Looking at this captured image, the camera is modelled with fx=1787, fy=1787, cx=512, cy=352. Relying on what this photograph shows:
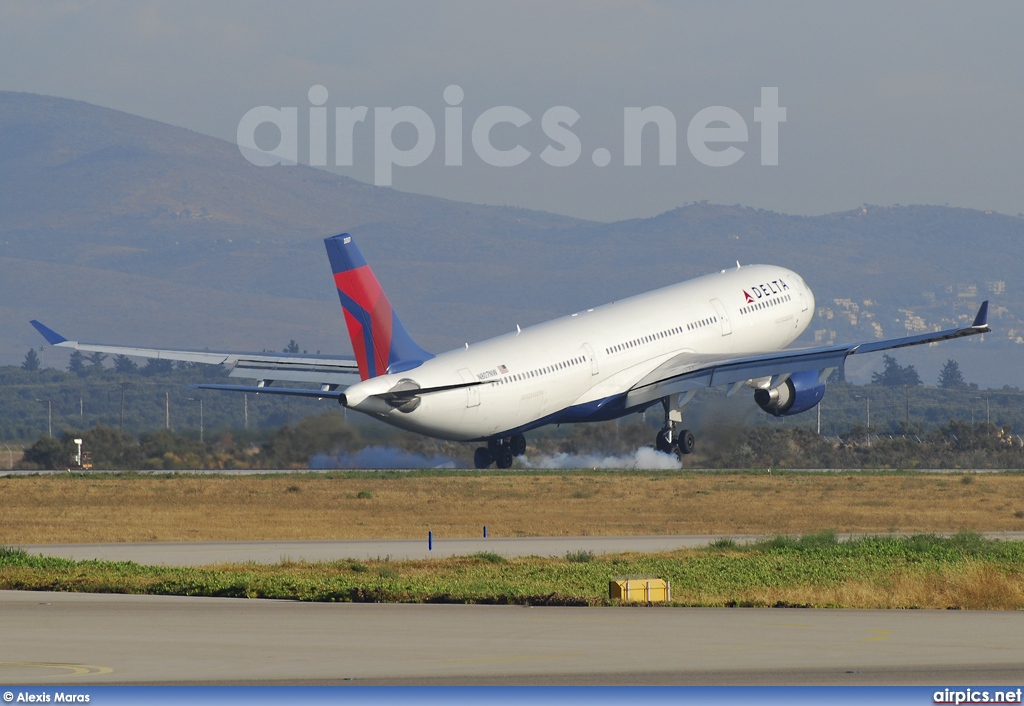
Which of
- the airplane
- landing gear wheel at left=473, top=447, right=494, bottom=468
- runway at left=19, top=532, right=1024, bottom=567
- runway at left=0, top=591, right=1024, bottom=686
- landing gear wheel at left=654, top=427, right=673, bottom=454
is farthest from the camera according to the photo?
landing gear wheel at left=654, top=427, right=673, bottom=454

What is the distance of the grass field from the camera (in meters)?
30.6

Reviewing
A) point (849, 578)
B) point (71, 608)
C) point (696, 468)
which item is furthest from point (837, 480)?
point (71, 608)

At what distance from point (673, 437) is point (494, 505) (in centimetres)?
1230

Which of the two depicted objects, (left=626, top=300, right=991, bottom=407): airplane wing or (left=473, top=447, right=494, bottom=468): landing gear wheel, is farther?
(left=473, top=447, right=494, bottom=468): landing gear wheel

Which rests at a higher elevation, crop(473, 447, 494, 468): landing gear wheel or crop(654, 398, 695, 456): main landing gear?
crop(654, 398, 695, 456): main landing gear

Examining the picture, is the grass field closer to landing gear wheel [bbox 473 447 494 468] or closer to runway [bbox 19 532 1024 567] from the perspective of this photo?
runway [bbox 19 532 1024 567]

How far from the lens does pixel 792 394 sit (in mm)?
72312

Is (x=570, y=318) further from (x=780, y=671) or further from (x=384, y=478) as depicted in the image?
(x=780, y=671)

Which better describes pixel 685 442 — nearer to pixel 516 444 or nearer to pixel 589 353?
pixel 516 444

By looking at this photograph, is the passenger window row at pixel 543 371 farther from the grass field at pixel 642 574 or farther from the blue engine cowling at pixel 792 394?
the grass field at pixel 642 574

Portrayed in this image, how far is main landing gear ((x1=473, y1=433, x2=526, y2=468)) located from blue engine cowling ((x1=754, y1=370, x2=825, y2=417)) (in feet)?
32.7

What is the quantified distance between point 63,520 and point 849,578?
108ft

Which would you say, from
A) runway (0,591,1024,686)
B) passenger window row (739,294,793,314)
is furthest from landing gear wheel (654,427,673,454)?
runway (0,591,1024,686)

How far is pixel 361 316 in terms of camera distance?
199ft
